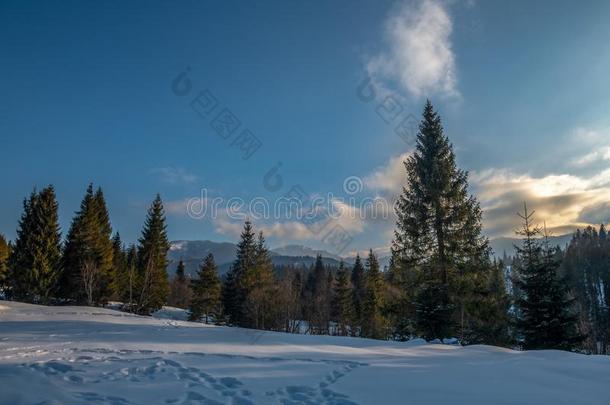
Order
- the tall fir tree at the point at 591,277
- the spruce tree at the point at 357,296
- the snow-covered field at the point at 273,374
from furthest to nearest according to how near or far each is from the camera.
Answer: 1. the tall fir tree at the point at 591,277
2. the spruce tree at the point at 357,296
3. the snow-covered field at the point at 273,374

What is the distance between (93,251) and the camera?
36312mm

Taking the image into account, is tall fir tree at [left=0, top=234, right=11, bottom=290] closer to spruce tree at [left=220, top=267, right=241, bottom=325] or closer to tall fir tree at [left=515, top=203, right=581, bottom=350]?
spruce tree at [left=220, top=267, right=241, bottom=325]

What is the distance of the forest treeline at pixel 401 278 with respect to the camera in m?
17.3

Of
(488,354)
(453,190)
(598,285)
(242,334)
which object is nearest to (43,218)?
(242,334)

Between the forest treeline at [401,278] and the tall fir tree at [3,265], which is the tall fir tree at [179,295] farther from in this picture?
the tall fir tree at [3,265]

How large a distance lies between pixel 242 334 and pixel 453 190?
1390cm

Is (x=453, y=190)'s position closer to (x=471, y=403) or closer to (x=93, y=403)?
(x=471, y=403)

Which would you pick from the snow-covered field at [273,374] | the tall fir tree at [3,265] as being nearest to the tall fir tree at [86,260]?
the tall fir tree at [3,265]

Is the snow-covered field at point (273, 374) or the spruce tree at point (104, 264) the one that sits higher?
the spruce tree at point (104, 264)

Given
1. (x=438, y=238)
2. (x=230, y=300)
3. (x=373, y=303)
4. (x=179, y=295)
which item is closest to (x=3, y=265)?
(x=230, y=300)

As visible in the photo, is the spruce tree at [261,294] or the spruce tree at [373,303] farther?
the spruce tree at [373,303]

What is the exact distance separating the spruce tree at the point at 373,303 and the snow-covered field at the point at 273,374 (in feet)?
105

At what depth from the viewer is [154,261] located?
40188mm

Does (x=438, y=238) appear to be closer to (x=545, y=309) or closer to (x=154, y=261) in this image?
(x=545, y=309)
